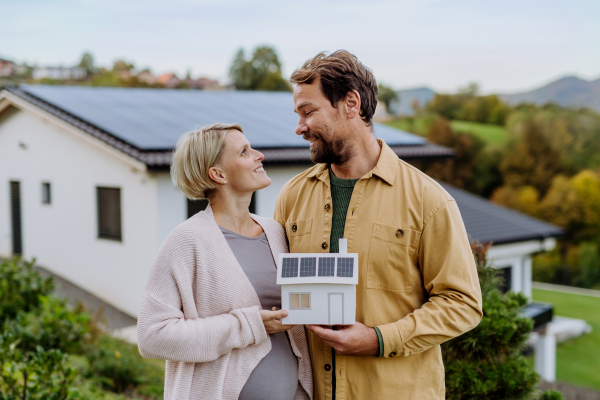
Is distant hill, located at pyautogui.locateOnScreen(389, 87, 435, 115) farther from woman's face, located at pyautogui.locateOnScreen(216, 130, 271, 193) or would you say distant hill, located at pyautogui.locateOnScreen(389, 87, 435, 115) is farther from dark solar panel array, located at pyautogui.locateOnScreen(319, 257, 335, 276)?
dark solar panel array, located at pyautogui.locateOnScreen(319, 257, 335, 276)

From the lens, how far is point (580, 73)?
7612 centimetres

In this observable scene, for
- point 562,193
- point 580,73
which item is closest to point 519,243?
point 562,193

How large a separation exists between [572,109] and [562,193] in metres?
22.5

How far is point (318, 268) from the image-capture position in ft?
6.60

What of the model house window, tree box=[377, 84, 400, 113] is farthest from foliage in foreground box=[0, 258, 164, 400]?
tree box=[377, 84, 400, 113]

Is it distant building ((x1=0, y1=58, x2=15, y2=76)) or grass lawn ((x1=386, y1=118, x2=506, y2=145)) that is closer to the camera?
grass lawn ((x1=386, y1=118, x2=506, y2=145))

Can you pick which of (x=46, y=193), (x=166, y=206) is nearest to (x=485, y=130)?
(x=46, y=193)

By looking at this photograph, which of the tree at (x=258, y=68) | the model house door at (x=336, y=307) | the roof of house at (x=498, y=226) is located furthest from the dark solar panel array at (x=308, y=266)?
the tree at (x=258, y=68)

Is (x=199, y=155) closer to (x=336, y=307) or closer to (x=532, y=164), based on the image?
(x=336, y=307)

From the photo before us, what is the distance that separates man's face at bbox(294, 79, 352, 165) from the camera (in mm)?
2268

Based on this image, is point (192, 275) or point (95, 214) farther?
point (95, 214)

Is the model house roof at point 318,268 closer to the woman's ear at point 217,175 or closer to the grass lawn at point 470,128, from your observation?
the woman's ear at point 217,175

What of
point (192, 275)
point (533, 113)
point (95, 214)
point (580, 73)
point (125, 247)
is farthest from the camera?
point (580, 73)

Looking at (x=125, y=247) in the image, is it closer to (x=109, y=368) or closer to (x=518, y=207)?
(x=109, y=368)
